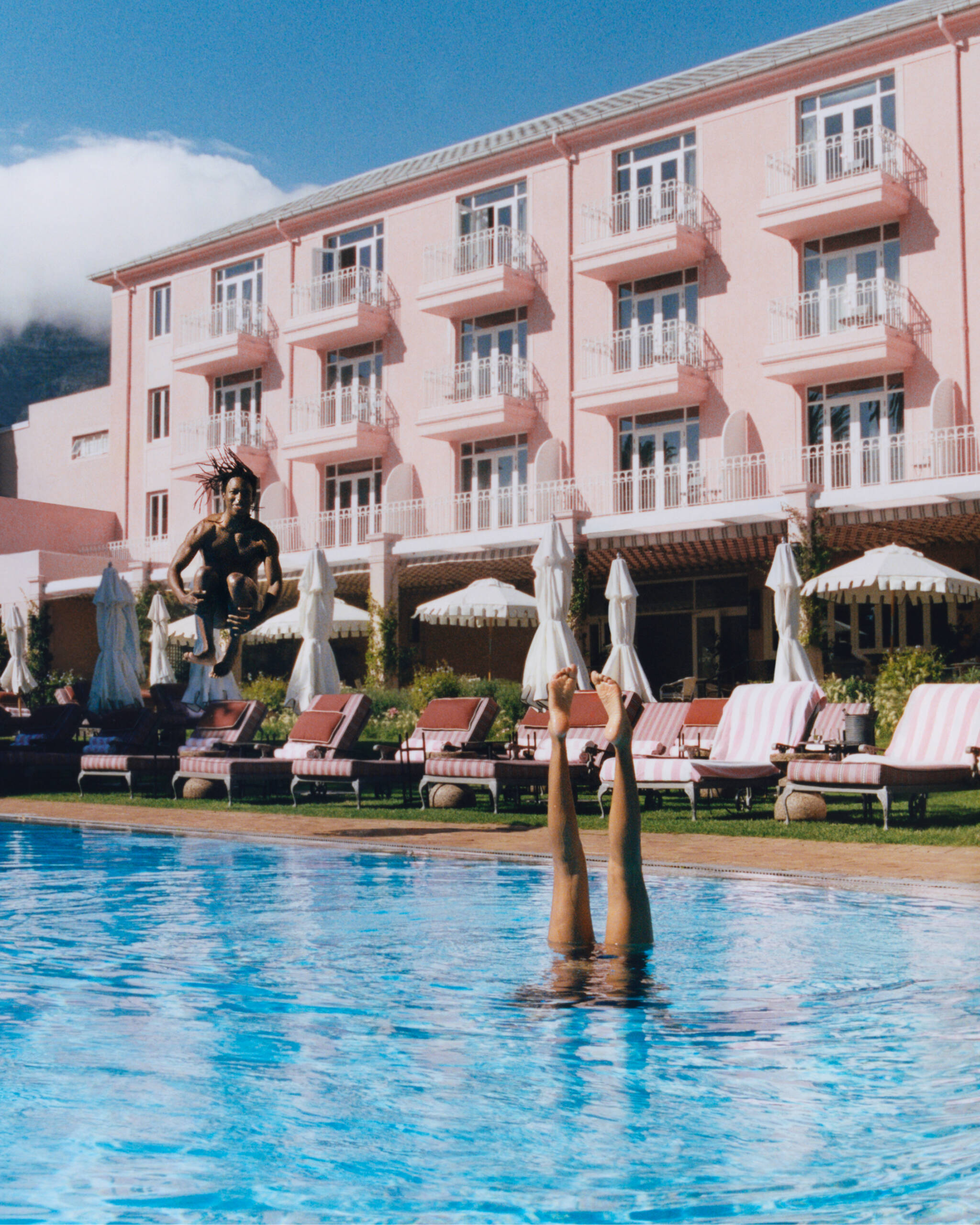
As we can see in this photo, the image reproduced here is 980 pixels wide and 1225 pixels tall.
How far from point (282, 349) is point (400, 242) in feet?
15.2

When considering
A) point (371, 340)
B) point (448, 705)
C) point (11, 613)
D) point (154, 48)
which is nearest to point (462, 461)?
point (371, 340)

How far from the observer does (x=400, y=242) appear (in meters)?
33.6

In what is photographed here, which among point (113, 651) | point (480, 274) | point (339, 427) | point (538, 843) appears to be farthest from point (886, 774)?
point (339, 427)

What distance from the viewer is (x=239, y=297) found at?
36438mm

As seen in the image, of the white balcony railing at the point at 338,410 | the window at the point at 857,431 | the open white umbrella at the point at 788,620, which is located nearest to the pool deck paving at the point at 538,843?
the open white umbrella at the point at 788,620

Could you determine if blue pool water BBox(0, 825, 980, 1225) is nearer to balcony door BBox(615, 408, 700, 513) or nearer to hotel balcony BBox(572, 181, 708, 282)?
balcony door BBox(615, 408, 700, 513)

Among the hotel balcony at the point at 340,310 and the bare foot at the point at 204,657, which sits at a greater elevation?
the hotel balcony at the point at 340,310

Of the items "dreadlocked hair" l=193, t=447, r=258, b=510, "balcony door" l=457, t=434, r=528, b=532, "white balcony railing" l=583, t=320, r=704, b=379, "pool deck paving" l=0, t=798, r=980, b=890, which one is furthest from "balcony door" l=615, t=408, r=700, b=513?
"dreadlocked hair" l=193, t=447, r=258, b=510

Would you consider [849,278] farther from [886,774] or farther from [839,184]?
[886,774]

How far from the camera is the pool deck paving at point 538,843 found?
27.0 ft

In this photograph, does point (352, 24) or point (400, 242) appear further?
point (400, 242)

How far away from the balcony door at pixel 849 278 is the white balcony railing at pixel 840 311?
1 cm

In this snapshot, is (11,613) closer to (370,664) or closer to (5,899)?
(370,664)

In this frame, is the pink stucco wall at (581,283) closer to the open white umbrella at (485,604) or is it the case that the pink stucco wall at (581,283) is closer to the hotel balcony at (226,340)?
the hotel balcony at (226,340)
